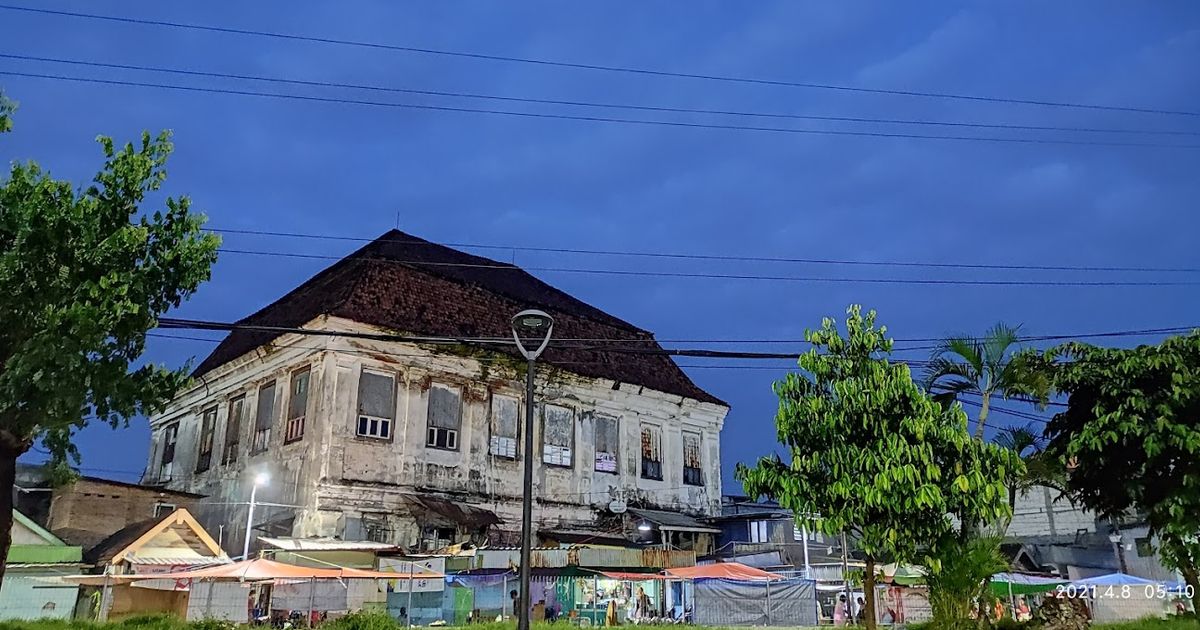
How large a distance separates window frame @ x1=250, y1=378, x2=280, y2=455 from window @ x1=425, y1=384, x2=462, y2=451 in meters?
4.87

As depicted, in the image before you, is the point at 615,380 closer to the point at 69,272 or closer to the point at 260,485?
the point at 260,485

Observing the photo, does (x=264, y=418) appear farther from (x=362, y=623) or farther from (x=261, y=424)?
(x=362, y=623)

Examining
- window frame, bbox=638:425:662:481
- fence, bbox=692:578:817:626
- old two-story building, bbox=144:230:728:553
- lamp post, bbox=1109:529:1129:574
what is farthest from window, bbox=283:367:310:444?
lamp post, bbox=1109:529:1129:574

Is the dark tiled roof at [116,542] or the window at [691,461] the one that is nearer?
the dark tiled roof at [116,542]

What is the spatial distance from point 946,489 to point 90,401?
1302cm

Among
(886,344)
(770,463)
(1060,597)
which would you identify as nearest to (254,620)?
(770,463)

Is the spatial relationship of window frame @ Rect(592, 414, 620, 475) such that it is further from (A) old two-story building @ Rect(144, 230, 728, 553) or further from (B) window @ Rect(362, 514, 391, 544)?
(B) window @ Rect(362, 514, 391, 544)

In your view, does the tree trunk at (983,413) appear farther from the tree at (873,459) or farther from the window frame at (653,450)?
the window frame at (653,450)

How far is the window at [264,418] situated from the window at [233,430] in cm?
111

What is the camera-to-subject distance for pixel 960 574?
13047mm

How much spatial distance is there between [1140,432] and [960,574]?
4.49 meters

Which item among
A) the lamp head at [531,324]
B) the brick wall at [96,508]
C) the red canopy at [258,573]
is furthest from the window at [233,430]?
the lamp head at [531,324]

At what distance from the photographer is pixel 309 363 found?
84.8 feet

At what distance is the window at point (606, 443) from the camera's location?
1243 inches
